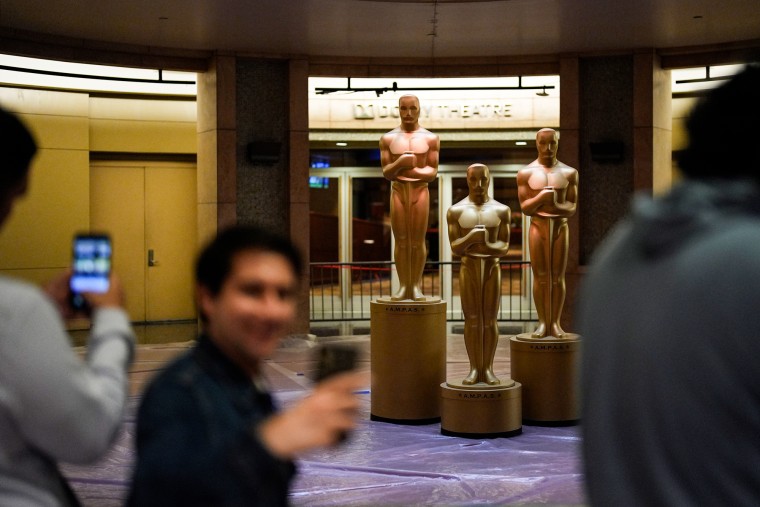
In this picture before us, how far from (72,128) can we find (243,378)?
39.2 ft

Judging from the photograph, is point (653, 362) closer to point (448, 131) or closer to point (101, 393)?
point (101, 393)

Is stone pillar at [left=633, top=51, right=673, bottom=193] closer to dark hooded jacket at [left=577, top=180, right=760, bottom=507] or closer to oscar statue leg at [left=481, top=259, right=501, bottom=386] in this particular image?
oscar statue leg at [left=481, top=259, right=501, bottom=386]

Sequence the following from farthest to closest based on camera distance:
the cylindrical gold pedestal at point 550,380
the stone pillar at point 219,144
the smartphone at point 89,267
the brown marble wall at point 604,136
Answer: the brown marble wall at point 604,136, the stone pillar at point 219,144, the cylindrical gold pedestal at point 550,380, the smartphone at point 89,267

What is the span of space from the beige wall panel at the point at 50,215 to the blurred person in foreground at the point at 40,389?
37.2 feet

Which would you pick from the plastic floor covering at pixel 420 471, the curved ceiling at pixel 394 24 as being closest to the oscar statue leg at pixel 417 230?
the plastic floor covering at pixel 420 471

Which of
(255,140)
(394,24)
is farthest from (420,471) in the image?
(255,140)

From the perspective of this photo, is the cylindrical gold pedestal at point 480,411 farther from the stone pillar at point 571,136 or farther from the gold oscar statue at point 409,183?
the stone pillar at point 571,136

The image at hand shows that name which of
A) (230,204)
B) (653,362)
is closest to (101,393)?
(653,362)

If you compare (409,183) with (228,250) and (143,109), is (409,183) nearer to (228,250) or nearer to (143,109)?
(228,250)

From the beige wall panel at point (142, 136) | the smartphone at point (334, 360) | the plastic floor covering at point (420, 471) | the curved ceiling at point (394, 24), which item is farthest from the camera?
the beige wall panel at point (142, 136)

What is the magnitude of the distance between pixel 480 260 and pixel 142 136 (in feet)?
25.5

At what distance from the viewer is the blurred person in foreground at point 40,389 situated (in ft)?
5.25

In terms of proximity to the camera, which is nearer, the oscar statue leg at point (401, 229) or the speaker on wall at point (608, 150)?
the oscar statue leg at point (401, 229)

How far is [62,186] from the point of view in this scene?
1285 centimetres
